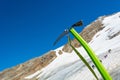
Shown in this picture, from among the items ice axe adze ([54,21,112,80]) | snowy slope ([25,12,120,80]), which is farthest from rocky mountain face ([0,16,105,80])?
ice axe adze ([54,21,112,80])

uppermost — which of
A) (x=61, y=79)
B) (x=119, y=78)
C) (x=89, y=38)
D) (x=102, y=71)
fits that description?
(x=89, y=38)

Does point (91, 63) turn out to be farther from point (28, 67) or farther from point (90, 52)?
point (28, 67)

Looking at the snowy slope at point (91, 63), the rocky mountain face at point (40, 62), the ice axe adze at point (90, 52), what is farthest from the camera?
the rocky mountain face at point (40, 62)

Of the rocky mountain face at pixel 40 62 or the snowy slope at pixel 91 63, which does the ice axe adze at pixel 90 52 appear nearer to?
the snowy slope at pixel 91 63

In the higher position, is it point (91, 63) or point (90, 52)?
point (91, 63)

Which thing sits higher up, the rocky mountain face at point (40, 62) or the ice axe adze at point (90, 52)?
the rocky mountain face at point (40, 62)

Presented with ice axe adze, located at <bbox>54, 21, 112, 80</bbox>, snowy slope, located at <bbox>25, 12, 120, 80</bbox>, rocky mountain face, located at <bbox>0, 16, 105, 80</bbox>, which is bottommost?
ice axe adze, located at <bbox>54, 21, 112, 80</bbox>

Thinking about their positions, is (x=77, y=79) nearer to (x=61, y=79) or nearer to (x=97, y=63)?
(x=61, y=79)

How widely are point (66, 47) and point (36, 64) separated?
46.8ft

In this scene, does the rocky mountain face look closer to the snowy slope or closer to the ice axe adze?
the snowy slope

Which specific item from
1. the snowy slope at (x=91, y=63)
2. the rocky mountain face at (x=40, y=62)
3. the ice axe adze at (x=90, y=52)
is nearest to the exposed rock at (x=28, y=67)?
the rocky mountain face at (x=40, y=62)

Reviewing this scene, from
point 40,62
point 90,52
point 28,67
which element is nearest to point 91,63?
point 90,52

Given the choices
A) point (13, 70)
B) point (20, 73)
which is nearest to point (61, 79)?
point (20, 73)

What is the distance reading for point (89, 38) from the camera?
353 ft
